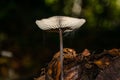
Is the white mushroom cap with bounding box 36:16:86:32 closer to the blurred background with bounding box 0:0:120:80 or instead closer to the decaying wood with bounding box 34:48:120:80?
the decaying wood with bounding box 34:48:120:80

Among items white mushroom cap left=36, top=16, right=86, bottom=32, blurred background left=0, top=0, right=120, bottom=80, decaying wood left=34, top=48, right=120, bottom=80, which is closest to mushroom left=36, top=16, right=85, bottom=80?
white mushroom cap left=36, top=16, right=86, bottom=32

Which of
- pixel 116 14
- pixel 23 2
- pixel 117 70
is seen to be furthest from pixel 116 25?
pixel 117 70

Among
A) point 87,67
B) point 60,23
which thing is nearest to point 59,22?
point 60,23

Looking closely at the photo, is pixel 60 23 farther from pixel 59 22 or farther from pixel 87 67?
pixel 87 67

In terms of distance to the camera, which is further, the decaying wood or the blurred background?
the blurred background

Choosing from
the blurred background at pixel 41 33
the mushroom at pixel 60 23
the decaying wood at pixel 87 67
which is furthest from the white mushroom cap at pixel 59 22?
the blurred background at pixel 41 33

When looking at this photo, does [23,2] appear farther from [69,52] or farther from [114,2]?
[69,52]
